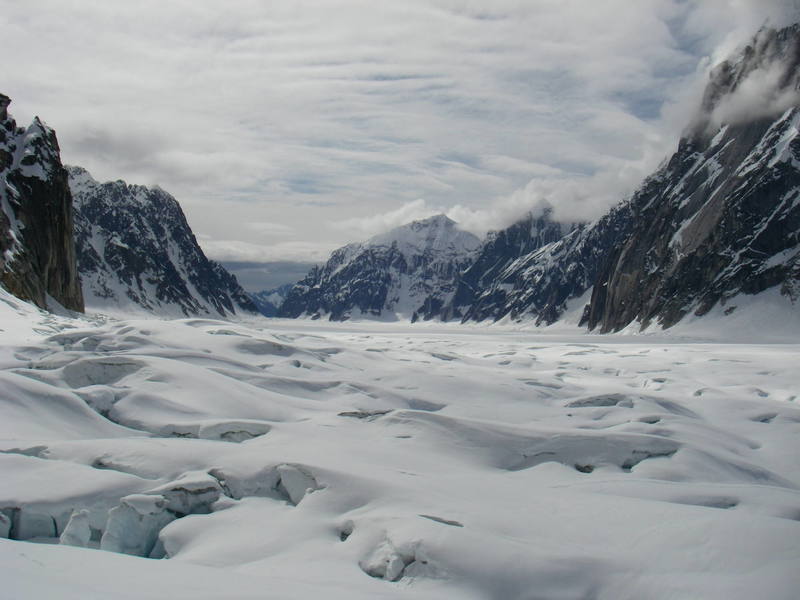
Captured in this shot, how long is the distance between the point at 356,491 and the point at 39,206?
7255cm

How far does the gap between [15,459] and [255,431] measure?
4.73m

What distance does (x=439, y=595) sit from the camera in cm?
729

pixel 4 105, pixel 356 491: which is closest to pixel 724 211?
pixel 4 105

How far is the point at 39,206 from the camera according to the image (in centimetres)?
7006

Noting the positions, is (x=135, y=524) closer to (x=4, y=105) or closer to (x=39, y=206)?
(x=39, y=206)

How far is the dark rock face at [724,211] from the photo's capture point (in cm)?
10669

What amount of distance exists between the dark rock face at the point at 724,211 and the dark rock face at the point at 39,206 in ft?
312

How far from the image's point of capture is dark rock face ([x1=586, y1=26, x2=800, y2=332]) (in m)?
107

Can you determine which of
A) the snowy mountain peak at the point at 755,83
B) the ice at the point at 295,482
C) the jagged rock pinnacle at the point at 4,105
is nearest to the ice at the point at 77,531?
the ice at the point at 295,482

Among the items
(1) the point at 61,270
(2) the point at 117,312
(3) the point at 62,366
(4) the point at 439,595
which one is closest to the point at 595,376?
(3) the point at 62,366

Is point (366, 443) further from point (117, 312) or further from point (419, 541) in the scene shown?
point (117, 312)

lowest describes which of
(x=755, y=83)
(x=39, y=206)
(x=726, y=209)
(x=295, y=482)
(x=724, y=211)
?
(x=295, y=482)

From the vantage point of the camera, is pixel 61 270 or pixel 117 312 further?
pixel 117 312

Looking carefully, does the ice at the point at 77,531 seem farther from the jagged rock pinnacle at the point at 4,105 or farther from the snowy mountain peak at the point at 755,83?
the snowy mountain peak at the point at 755,83
